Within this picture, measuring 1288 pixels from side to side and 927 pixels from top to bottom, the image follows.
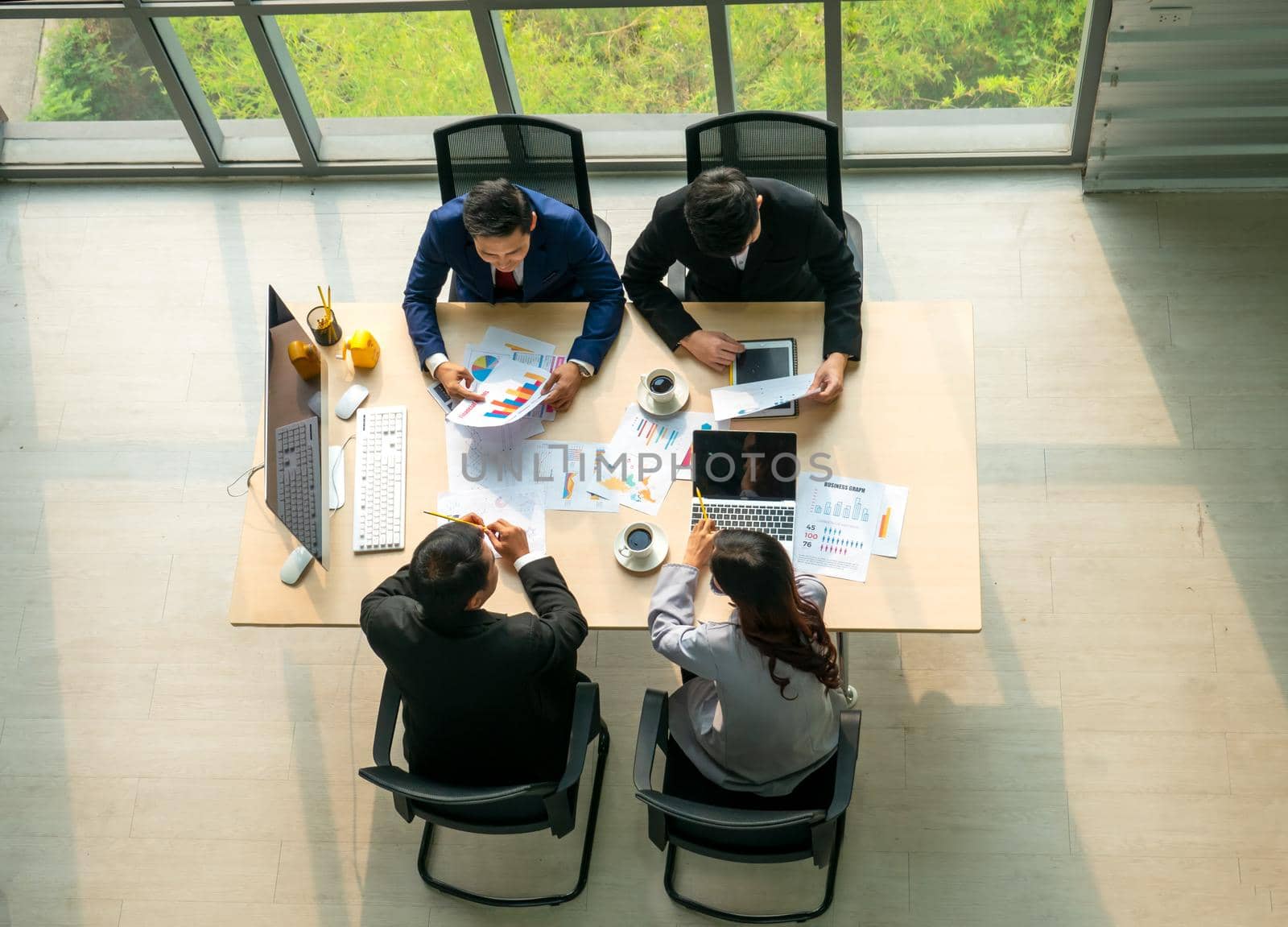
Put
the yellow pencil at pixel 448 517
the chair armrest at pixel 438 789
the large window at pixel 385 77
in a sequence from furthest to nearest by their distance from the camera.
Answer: the large window at pixel 385 77 → the yellow pencil at pixel 448 517 → the chair armrest at pixel 438 789

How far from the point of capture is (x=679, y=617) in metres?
2.71

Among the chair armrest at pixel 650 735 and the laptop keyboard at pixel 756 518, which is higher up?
the laptop keyboard at pixel 756 518

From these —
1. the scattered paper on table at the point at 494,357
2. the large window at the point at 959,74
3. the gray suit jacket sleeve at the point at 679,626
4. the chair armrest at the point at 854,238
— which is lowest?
the gray suit jacket sleeve at the point at 679,626

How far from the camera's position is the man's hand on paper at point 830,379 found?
9.81 ft

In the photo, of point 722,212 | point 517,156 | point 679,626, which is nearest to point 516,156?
point 517,156

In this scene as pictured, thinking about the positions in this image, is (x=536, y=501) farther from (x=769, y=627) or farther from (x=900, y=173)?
(x=900, y=173)

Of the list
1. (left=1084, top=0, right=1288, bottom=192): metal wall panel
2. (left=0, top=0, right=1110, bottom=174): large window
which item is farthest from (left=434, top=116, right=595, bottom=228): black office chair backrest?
(left=1084, top=0, right=1288, bottom=192): metal wall panel

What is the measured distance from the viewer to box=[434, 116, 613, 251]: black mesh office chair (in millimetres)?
3359

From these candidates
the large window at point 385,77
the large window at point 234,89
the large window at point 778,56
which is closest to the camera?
the large window at point 778,56

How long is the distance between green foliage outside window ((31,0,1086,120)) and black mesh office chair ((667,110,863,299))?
61cm

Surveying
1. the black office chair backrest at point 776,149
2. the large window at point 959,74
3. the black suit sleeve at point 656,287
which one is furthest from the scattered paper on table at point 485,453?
the large window at point 959,74

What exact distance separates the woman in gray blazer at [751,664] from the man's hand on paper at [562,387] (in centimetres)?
54

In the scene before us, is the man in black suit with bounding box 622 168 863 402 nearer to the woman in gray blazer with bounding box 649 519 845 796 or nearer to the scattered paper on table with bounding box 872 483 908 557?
the scattered paper on table with bounding box 872 483 908 557

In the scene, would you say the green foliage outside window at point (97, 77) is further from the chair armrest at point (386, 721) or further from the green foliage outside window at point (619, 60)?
the chair armrest at point (386, 721)
